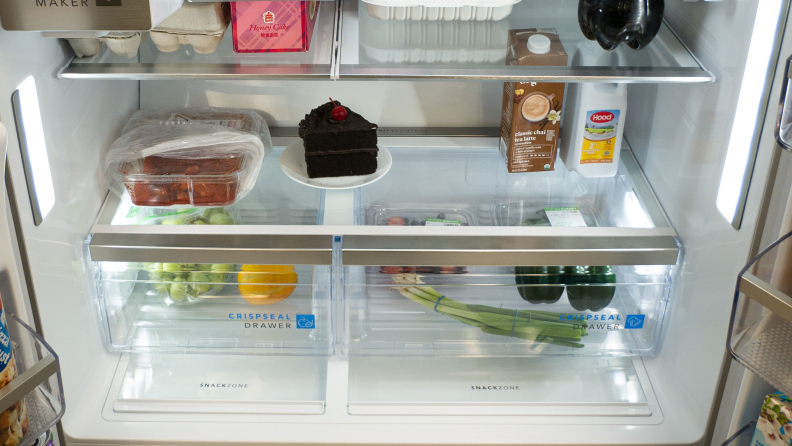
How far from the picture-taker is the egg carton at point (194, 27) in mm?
1150

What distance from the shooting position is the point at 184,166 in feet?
4.50

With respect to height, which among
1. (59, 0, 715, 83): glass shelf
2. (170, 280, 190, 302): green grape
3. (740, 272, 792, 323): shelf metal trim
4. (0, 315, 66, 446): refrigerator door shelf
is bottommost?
(170, 280, 190, 302): green grape

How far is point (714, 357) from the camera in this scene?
3.95 feet

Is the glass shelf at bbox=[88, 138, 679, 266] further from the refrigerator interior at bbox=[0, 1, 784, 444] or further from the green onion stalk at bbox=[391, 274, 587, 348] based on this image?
the green onion stalk at bbox=[391, 274, 587, 348]

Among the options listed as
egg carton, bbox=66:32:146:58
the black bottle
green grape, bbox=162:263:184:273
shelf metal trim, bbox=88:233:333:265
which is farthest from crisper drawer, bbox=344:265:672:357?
egg carton, bbox=66:32:146:58

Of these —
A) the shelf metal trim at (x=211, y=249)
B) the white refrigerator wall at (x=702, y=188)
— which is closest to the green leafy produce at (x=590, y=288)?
the white refrigerator wall at (x=702, y=188)

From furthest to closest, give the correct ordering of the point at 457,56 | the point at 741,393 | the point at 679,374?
the point at 679,374
the point at 457,56
the point at 741,393

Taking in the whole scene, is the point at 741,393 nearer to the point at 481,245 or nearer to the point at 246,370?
the point at 481,245

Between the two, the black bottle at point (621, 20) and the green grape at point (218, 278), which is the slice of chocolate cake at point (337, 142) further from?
the black bottle at point (621, 20)

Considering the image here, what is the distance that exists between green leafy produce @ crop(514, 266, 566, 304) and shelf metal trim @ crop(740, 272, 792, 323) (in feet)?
1.68

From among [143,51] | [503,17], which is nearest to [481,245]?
[503,17]

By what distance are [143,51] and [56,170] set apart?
0.27 m

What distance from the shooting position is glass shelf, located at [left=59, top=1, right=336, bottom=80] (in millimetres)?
1141

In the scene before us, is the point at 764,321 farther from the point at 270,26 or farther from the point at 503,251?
the point at 270,26
